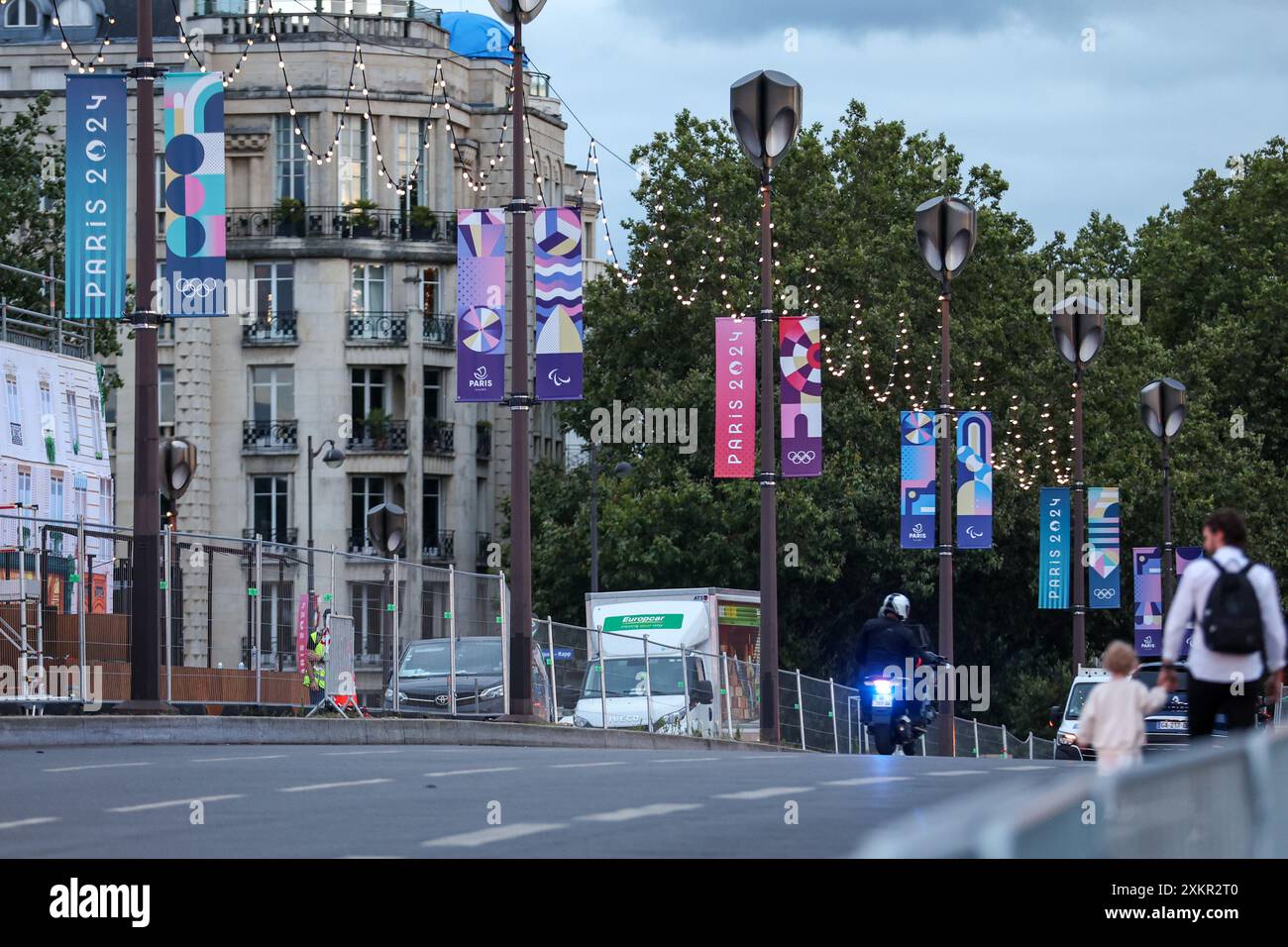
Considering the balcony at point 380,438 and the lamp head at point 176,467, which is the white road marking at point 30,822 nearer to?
the lamp head at point 176,467

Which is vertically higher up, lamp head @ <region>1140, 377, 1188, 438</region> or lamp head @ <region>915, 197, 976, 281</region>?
lamp head @ <region>915, 197, 976, 281</region>

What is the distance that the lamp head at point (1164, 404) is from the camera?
196 ft

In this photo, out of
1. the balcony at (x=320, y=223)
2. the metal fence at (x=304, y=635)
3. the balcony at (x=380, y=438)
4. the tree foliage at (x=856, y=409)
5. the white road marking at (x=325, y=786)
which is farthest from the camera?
the balcony at (x=320, y=223)

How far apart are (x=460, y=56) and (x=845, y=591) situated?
2371 centimetres

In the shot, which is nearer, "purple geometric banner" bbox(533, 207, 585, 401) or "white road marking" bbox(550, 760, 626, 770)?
"white road marking" bbox(550, 760, 626, 770)

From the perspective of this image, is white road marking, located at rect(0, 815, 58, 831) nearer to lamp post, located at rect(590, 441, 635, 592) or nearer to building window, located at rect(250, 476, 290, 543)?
lamp post, located at rect(590, 441, 635, 592)

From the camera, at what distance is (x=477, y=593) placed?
34.5 meters

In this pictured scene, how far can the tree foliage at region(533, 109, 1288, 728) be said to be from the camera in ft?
218

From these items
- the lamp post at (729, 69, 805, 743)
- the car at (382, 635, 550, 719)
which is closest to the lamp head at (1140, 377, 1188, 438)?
the lamp post at (729, 69, 805, 743)

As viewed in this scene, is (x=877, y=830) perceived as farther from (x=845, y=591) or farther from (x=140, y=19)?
(x=845, y=591)

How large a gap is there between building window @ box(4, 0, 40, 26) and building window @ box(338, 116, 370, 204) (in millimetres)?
12802

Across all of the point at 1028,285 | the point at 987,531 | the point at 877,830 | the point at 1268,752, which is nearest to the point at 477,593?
the point at 987,531

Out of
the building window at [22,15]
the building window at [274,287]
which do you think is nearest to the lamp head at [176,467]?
the building window at [274,287]

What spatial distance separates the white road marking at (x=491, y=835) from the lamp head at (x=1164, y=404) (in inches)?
1881
